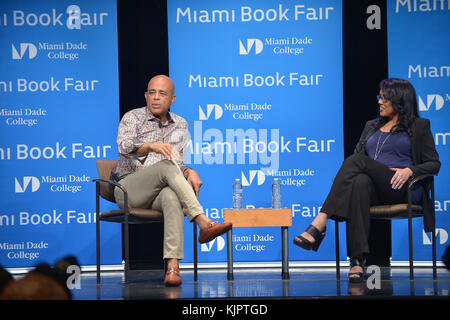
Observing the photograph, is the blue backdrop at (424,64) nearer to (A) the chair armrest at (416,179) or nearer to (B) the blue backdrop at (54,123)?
(A) the chair armrest at (416,179)

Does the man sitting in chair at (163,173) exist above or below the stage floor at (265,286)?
above

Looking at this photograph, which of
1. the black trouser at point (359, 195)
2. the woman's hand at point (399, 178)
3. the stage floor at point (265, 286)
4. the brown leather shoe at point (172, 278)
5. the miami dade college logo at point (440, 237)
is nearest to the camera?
the stage floor at point (265, 286)

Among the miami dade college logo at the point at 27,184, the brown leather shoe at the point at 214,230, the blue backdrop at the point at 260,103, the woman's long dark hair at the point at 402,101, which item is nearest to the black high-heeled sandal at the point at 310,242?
the brown leather shoe at the point at 214,230

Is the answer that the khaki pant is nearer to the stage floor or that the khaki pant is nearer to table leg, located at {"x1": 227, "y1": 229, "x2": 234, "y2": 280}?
the stage floor

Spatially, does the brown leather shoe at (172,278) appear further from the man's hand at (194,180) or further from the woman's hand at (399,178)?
the woman's hand at (399,178)

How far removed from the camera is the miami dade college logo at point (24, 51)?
5.33 meters

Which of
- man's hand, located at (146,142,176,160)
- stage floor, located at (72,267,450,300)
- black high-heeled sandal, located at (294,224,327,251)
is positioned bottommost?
stage floor, located at (72,267,450,300)

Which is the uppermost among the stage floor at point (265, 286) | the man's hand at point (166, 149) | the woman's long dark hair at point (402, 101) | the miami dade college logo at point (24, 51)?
the miami dade college logo at point (24, 51)

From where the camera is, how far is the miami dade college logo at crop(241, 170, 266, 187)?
523 cm

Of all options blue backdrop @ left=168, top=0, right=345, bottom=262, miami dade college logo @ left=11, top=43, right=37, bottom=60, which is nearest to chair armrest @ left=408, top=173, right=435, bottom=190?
blue backdrop @ left=168, top=0, right=345, bottom=262

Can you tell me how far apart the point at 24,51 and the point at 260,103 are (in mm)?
2195

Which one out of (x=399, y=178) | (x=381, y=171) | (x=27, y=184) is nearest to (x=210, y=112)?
(x=27, y=184)

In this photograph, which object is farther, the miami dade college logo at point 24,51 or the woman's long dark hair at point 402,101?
the miami dade college logo at point 24,51

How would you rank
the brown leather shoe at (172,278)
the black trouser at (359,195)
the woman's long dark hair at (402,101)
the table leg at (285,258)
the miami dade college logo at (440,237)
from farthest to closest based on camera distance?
the miami dade college logo at (440,237) → the table leg at (285,258) → the woman's long dark hair at (402,101) → the black trouser at (359,195) → the brown leather shoe at (172,278)
